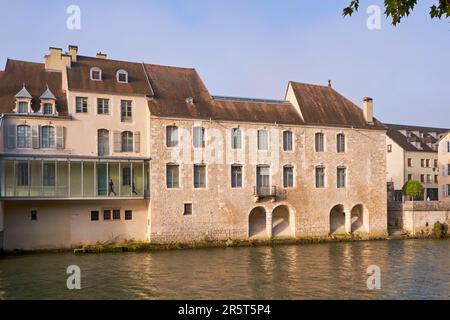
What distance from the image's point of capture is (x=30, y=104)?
2825cm

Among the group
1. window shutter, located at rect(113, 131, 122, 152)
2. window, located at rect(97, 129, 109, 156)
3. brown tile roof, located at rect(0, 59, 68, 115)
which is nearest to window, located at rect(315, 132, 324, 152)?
window shutter, located at rect(113, 131, 122, 152)

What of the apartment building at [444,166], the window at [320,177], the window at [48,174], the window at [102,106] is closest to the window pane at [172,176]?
the window at [102,106]

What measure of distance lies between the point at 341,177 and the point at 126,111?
632 inches

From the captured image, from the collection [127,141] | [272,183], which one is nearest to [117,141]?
[127,141]

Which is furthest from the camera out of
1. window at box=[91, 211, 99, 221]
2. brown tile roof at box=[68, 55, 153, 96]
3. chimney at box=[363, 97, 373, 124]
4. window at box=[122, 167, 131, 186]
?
chimney at box=[363, 97, 373, 124]

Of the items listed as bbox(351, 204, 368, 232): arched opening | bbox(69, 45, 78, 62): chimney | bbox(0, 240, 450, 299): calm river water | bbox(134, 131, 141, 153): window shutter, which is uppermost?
bbox(69, 45, 78, 62): chimney

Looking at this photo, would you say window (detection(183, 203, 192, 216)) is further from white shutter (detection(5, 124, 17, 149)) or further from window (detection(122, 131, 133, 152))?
white shutter (detection(5, 124, 17, 149))

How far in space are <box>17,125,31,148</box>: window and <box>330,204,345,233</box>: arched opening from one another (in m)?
21.2

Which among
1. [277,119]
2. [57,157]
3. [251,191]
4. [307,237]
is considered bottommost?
[307,237]

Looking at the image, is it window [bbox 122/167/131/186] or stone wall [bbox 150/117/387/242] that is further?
stone wall [bbox 150/117/387/242]

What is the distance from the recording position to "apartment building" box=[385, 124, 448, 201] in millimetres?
50188

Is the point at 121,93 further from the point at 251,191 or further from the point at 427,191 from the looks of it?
the point at 427,191
